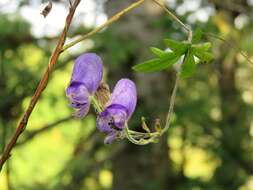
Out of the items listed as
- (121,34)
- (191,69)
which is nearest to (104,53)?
(121,34)

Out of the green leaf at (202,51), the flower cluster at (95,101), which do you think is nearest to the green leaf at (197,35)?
the green leaf at (202,51)

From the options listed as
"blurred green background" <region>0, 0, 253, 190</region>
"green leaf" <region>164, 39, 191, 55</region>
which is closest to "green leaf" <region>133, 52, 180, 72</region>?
"green leaf" <region>164, 39, 191, 55</region>

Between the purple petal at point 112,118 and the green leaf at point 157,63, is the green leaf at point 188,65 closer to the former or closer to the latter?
the green leaf at point 157,63

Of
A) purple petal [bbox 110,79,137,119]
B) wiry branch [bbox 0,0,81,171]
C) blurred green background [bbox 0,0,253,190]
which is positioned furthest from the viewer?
blurred green background [bbox 0,0,253,190]

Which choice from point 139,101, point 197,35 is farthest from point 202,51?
point 139,101

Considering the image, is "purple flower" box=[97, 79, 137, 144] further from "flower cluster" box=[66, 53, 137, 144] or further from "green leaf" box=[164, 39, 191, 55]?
"green leaf" box=[164, 39, 191, 55]
